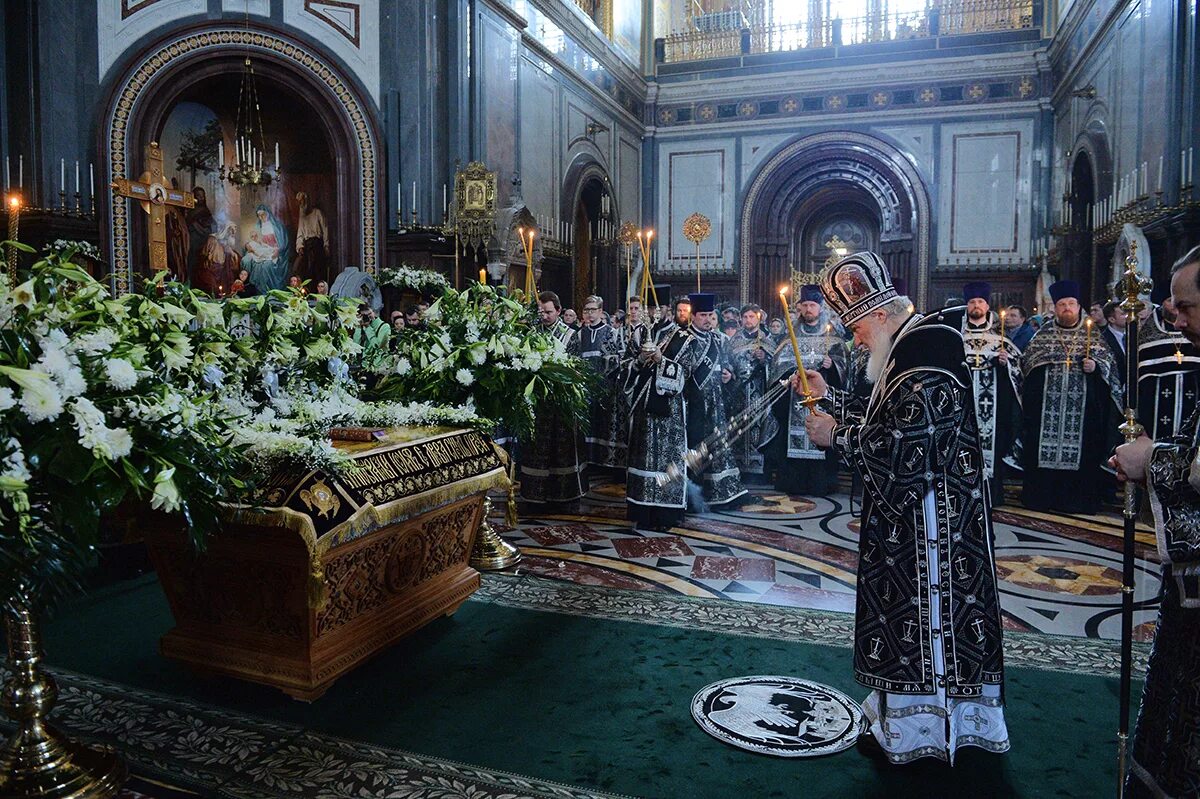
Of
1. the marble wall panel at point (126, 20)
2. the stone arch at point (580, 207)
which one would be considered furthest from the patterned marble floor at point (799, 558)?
the stone arch at point (580, 207)

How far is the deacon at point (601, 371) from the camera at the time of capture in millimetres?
8164

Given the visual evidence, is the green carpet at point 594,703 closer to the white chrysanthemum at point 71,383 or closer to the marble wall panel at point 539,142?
the white chrysanthemum at point 71,383

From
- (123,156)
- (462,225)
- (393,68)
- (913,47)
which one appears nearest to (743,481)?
(462,225)

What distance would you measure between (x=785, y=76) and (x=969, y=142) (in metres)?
3.88

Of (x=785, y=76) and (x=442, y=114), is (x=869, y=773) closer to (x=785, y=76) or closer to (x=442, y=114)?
(x=442, y=114)

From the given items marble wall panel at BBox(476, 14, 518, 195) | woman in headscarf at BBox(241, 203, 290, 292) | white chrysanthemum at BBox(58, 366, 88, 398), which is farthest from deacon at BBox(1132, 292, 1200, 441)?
woman in headscarf at BBox(241, 203, 290, 292)

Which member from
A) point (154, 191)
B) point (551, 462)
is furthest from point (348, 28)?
point (551, 462)

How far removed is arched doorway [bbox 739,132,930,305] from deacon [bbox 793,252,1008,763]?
14.7m

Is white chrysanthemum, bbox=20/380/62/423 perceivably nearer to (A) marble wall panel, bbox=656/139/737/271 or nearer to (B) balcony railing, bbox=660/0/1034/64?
(A) marble wall panel, bbox=656/139/737/271

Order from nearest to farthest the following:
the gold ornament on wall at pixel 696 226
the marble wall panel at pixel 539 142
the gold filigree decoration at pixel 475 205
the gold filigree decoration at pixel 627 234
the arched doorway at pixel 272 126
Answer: the arched doorway at pixel 272 126
the gold filigree decoration at pixel 475 205
the marble wall panel at pixel 539 142
the gold filigree decoration at pixel 627 234
the gold ornament on wall at pixel 696 226

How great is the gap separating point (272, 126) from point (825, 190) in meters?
12.2

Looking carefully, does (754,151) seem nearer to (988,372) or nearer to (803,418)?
(803,418)

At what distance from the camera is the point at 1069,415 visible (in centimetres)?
744

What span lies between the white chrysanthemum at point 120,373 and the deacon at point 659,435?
451cm
